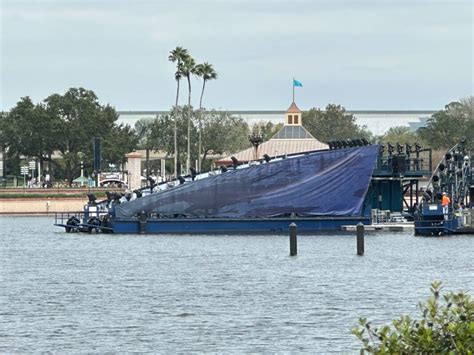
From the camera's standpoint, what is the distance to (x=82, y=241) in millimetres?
88562

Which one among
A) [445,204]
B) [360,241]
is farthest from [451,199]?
[360,241]

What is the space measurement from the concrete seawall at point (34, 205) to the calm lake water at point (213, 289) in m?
56.6

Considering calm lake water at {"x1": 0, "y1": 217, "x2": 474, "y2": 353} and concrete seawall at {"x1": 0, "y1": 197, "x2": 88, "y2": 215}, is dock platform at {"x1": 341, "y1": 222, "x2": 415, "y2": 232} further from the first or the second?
concrete seawall at {"x1": 0, "y1": 197, "x2": 88, "y2": 215}

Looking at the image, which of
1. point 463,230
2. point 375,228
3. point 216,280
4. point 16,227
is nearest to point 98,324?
point 216,280

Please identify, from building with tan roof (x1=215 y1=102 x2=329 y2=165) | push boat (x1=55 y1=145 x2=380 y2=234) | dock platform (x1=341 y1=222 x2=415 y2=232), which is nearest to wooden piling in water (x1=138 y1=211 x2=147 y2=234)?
push boat (x1=55 y1=145 x2=380 y2=234)

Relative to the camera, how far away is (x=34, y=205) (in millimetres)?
145750

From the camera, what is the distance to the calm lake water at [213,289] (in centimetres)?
3956

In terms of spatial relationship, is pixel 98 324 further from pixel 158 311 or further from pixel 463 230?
pixel 463 230

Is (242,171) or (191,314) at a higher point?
(242,171)

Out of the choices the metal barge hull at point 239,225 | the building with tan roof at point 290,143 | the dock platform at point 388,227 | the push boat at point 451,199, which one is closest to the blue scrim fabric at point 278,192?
the metal barge hull at point 239,225

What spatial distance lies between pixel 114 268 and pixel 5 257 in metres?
13.3

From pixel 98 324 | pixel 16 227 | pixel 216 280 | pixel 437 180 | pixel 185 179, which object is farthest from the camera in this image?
pixel 16 227

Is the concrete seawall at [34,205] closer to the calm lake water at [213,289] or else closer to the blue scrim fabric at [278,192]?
the blue scrim fabric at [278,192]

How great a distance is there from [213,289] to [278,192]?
116 ft
